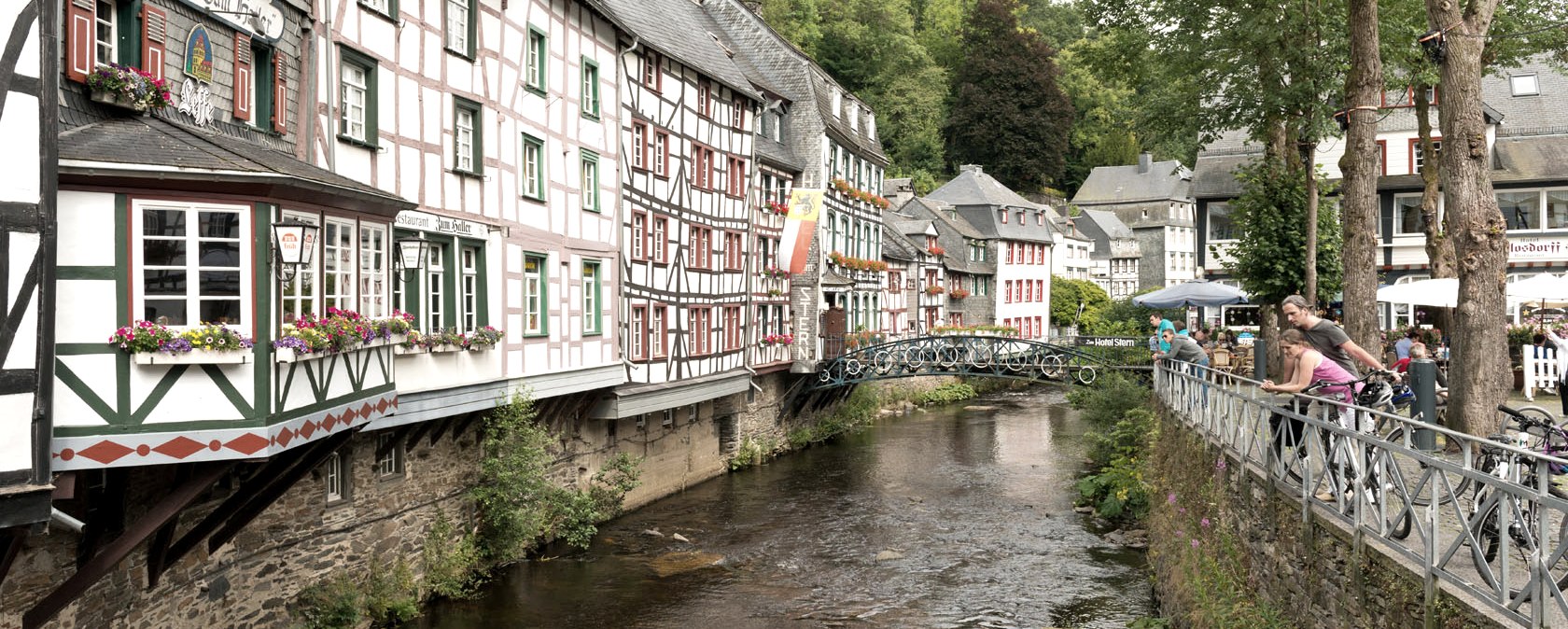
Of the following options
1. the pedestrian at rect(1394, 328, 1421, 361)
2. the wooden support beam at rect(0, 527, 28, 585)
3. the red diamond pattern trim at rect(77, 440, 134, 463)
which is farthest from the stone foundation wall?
the wooden support beam at rect(0, 527, 28, 585)

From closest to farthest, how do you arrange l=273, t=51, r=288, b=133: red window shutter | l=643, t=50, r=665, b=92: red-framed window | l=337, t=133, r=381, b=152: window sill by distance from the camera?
l=273, t=51, r=288, b=133: red window shutter
l=337, t=133, r=381, b=152: window sill
l=643, t=50, r=665, b=92: red-framed window

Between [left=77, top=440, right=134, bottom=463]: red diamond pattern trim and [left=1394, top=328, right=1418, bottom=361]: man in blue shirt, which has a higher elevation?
[left=1394, top=328, right=1418, bottom=361]: man in blue shirt

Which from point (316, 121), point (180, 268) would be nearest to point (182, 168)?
point (180, 268)

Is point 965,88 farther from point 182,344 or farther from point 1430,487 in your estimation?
point 1430,487

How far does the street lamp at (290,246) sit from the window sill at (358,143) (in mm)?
3586

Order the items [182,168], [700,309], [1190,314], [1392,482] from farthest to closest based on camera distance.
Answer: [1190,314] → [700,309] → [182,168] → [1392,482]

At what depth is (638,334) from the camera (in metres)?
23.8

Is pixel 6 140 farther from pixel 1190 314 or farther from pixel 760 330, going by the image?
pixel 1190 314

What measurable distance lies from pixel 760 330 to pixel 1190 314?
2049 cm

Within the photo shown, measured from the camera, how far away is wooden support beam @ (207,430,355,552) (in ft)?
41.6

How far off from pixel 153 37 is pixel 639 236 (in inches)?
520

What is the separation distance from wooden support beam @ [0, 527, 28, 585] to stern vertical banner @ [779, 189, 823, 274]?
21.7 m

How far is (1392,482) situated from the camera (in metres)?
8.27

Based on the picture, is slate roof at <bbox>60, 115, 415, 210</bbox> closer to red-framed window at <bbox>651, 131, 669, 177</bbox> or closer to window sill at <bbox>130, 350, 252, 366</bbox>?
window sill at <bbox>130, 350, 252, 366</bbox>
